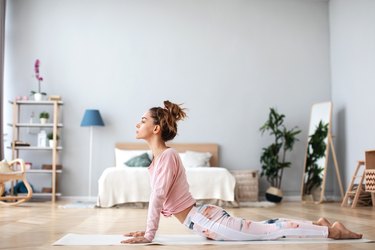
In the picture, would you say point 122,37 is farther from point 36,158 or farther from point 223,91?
point 36,158

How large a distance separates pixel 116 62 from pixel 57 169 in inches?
68.3

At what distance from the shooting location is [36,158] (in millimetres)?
7211

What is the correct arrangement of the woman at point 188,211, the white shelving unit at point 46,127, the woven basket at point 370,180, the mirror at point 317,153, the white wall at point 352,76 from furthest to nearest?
the mirror at point 317,153 → the white shelving unit at point 46,127 → the white wall at point 352,76 → the woven basket at point 370,180 → the woman at point 188,211

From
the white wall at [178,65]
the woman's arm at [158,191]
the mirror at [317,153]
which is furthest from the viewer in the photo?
the white wall at [178,65]

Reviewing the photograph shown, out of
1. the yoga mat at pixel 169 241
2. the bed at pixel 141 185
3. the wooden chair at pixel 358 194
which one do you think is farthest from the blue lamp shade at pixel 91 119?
the yoga mat at pixel 169 241

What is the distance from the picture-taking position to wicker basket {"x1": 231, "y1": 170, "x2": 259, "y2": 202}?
688cm

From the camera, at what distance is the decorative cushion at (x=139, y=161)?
Answer: 263 inches

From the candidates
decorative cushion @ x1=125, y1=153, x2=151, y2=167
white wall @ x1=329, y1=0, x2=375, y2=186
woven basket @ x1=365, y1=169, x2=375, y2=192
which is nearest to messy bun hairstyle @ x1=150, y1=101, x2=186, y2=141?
woven basket @ x1=365, y1=169, x2=375, y2=192

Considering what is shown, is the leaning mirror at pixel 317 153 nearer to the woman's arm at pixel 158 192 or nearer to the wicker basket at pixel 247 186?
the wicker basket at pixel 247 186

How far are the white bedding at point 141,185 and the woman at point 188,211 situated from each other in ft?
10.7

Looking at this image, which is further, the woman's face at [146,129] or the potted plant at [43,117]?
the potted plant at [43,117]

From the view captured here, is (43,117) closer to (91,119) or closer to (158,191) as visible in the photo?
(91,119)

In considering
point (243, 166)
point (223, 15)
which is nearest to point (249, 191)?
point (243, 166)

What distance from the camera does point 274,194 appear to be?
684 centimetres
